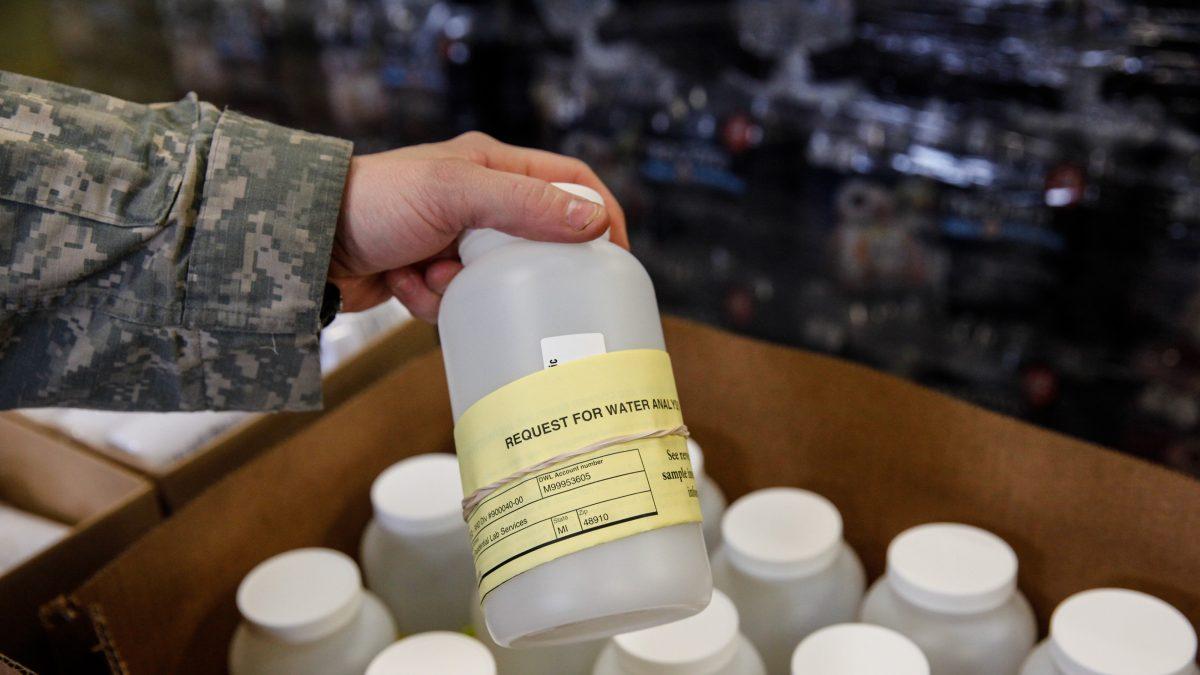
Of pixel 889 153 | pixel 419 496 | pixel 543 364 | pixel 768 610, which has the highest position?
pixel 543 364

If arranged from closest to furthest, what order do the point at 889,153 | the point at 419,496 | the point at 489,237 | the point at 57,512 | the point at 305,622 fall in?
1. the point at 489,237
2. the point at 305,622
3. the point at 419,496
4. the point at 57,512
5. the point at 889,153

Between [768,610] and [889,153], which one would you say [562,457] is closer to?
[768,610]

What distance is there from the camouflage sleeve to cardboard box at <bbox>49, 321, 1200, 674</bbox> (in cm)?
18

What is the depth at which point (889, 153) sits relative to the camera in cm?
157

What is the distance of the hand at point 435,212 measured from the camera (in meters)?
0.66

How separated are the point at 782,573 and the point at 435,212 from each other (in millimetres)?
484

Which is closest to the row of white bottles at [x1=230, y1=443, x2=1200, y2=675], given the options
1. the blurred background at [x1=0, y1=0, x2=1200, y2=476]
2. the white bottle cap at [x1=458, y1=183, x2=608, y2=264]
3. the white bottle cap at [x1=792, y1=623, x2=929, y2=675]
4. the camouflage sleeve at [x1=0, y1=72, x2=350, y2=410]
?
the white bottle cap at [x1=792, y1=623, x2=929, y2=675]

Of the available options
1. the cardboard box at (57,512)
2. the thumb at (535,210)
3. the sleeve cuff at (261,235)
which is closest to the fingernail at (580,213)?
the thumb at (535,210)

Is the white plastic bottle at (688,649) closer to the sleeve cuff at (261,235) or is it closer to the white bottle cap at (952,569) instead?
the white bottle cap at (952,569)

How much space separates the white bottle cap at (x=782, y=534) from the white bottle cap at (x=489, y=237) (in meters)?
0.39

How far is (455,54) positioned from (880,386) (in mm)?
A: 1377

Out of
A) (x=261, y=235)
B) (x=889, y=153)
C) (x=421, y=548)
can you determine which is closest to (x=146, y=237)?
(x=261, y=235)

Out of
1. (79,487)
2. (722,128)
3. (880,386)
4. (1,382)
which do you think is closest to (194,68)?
(722,128)

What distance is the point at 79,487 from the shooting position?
1.07 m
